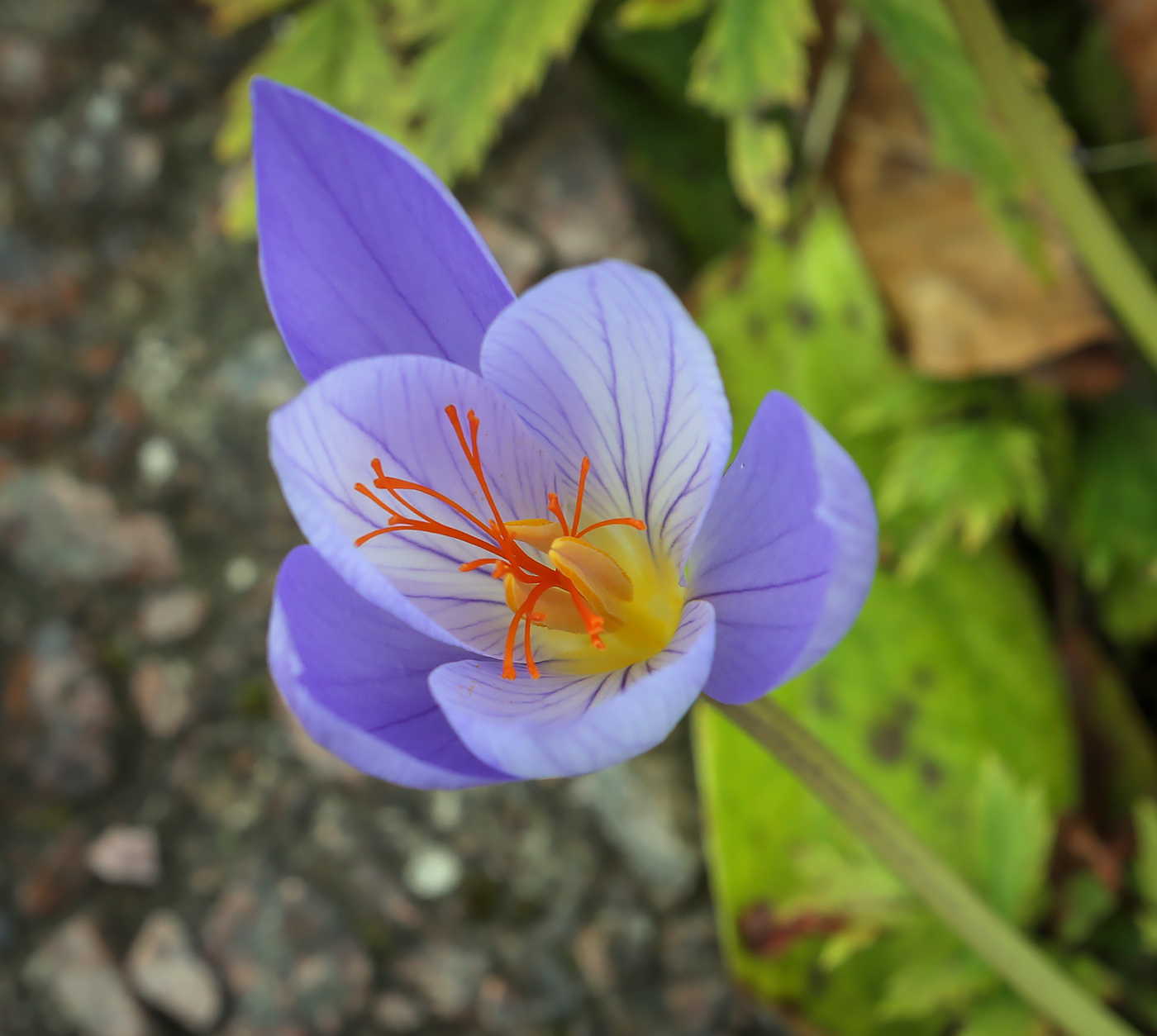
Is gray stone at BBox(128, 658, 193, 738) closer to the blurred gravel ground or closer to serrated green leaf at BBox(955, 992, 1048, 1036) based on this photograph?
the blurred gravel ground

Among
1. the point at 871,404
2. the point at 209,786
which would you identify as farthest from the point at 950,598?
the point at 209,786

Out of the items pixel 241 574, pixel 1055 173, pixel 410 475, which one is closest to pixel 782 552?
pixel 410 475

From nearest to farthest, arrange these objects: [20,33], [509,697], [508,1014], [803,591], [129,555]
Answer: [803,591] < [509,697] < [508,1014] < [129,555] < [20,33]

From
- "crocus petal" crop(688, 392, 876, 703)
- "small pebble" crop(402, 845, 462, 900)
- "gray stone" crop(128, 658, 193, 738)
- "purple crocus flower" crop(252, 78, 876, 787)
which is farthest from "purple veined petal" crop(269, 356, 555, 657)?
"gray stone" crop(128, 658, 193, 738)

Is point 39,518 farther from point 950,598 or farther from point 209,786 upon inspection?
point 950,598

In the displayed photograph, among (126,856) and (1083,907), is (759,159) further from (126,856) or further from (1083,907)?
(126,856)
